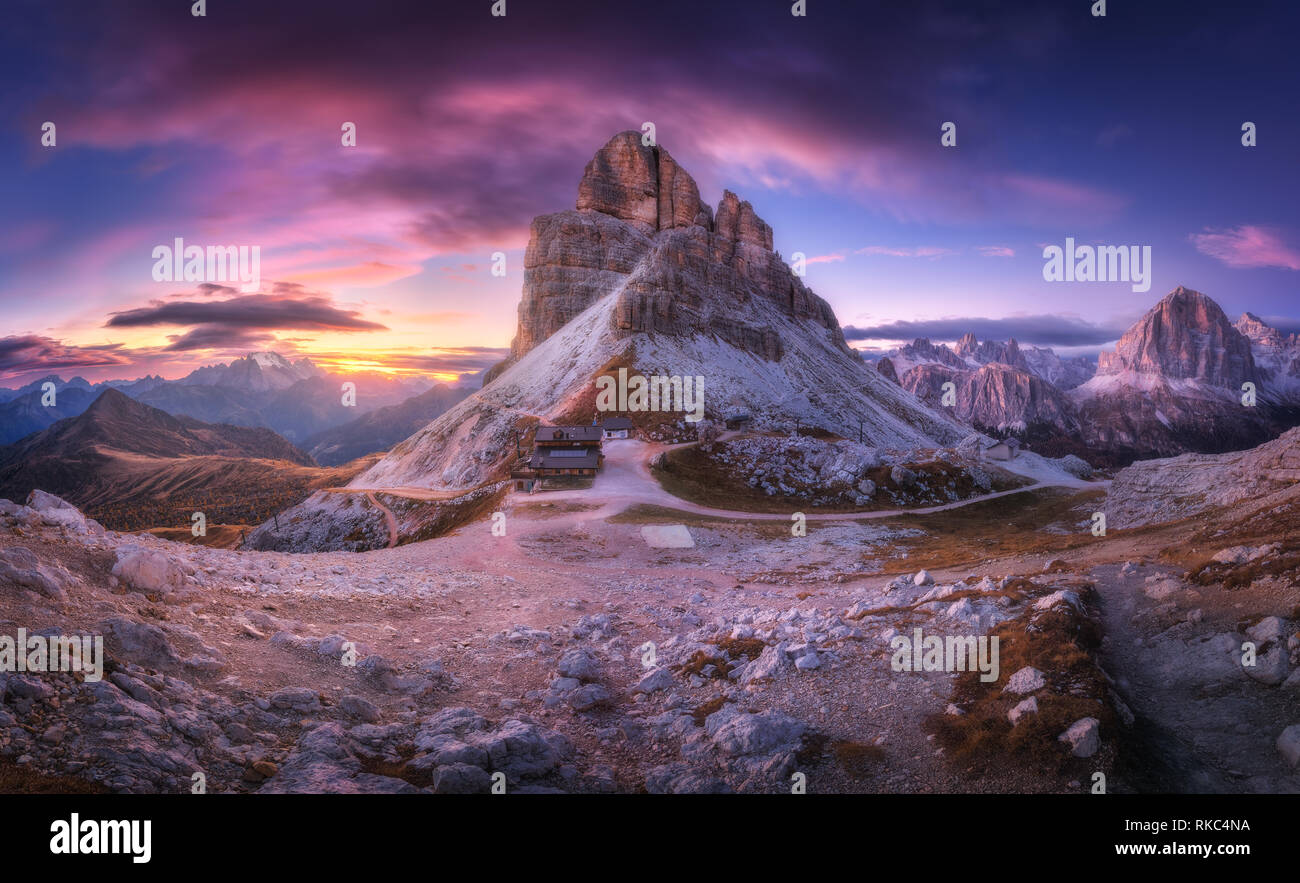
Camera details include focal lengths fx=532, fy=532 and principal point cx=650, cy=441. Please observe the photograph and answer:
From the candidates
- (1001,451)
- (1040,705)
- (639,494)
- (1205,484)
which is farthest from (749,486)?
(1040,705)

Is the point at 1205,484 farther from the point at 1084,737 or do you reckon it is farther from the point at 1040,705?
the point at 1084,737

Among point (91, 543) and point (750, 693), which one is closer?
point (750, 693)

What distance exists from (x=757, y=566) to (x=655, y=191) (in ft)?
605

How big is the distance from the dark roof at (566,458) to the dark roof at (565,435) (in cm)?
124

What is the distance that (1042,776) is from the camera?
1001 cm

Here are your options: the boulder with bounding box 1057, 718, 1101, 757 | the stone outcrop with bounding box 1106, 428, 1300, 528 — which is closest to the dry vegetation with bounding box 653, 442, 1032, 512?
the stone outcrop with bounding box 1106, 428, 1300, 528

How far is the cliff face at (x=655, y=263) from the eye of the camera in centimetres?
14025

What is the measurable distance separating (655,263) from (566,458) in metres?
88.9

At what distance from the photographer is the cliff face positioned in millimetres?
140250

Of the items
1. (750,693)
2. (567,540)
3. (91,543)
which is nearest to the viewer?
(750,693)

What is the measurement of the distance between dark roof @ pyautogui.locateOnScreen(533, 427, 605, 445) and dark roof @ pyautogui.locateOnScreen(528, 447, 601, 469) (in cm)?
124
